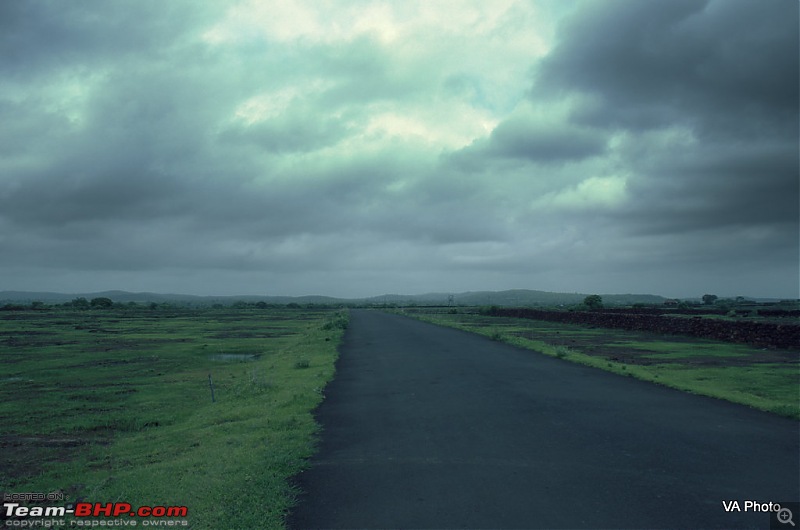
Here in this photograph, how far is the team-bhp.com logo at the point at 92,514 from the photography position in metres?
6.76

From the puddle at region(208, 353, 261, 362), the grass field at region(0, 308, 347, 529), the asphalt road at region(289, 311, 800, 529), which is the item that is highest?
the asphalt road at region(289, 311, 800, 529)

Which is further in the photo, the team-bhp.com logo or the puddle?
the puddle

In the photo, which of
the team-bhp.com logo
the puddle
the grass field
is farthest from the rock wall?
the team-bhp.com logo

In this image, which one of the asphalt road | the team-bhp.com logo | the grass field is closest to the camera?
the asphalt road

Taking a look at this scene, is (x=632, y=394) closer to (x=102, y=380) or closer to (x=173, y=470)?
(x=173, y=470)

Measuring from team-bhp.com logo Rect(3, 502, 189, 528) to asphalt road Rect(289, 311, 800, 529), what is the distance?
1.91 metres

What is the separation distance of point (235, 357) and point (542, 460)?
28171mm

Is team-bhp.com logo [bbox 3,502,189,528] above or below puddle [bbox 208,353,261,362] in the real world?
above

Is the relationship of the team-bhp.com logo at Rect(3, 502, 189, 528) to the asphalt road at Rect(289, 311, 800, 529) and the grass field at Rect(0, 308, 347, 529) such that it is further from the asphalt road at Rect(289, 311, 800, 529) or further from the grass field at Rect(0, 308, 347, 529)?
the asphalt road at Rect(289, 311, 800, 529)

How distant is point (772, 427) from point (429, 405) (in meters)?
8.02

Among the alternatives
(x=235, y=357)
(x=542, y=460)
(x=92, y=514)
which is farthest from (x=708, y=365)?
(x=235, y=357)

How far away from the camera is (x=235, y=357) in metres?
32.8

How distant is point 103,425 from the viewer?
47.8ft

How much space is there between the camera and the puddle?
3166 cm
